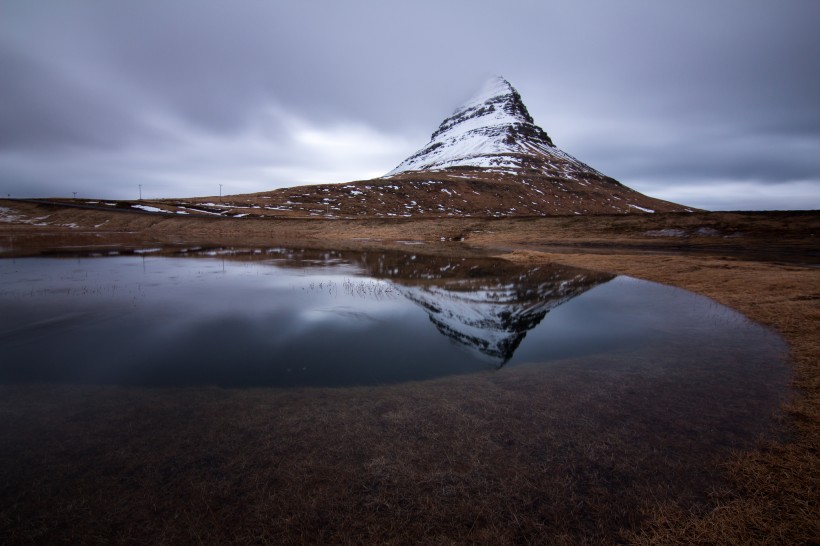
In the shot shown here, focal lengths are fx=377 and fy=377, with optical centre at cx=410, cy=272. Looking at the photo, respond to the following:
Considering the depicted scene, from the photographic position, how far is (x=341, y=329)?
13.0m

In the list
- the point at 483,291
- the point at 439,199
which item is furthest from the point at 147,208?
the point at 483,291

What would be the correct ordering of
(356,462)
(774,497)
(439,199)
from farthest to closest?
(439,199), (356,462), (774,497)

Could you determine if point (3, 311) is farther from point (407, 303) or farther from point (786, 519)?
point (786, 519)

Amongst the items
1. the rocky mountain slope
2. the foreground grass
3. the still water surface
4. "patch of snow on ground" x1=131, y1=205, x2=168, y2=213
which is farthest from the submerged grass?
"patch of snow on ground" x1=131, y1=205, x2=168, y2=213

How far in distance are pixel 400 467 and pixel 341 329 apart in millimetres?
7911

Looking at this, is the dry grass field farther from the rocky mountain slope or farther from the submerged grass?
the rocky mountain slope

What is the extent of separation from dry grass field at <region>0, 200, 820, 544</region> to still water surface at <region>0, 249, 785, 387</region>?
1113mm

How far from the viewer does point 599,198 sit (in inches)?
7264

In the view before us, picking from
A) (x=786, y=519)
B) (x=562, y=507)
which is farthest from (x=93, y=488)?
(x=786, y=519)

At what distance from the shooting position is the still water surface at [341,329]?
9.22 meters

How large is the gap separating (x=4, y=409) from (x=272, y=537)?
263 inches

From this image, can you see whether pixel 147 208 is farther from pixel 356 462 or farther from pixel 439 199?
pixel 356 462

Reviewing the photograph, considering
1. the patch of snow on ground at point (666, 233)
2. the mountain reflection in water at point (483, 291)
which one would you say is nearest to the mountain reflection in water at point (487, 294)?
the mountain reflection in water at point (483, 291)

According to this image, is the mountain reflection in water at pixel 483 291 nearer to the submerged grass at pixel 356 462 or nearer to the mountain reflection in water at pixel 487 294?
the mountain reflection in water at pixel 487 294
